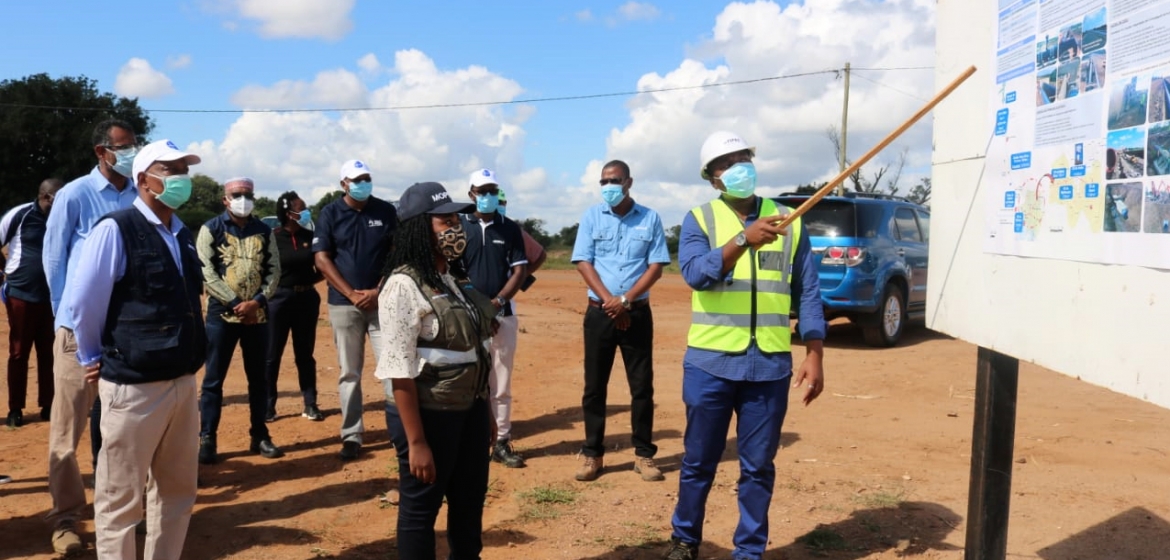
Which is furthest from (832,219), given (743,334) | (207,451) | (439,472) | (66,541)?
(66,541)

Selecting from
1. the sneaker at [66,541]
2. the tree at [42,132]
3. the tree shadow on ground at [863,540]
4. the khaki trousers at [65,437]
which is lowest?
the tree shadow on ground at [863,540]

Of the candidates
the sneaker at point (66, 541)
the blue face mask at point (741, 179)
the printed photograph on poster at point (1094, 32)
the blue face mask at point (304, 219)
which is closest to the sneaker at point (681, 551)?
the blue face mask at point (741, 179)

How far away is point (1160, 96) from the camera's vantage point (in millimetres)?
2406

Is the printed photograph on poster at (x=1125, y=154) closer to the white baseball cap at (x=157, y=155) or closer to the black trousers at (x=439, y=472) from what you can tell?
the black trousers at (x=439, y=472)

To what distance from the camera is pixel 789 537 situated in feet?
15.6

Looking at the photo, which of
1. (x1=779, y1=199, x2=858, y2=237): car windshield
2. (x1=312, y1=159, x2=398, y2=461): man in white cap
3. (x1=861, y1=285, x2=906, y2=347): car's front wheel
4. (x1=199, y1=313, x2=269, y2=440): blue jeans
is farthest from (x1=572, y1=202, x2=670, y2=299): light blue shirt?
(x1=861, y1=285, x2=906, y2=347): car's front wheel

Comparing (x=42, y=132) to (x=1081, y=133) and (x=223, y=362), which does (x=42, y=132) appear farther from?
(x=1081, y=133)

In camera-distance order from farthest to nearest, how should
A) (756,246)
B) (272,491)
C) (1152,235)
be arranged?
(272,491) → (756,246) → (1152,235)

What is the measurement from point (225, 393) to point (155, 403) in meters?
5.64

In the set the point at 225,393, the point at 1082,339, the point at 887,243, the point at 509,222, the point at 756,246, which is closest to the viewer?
the point at 1082,339

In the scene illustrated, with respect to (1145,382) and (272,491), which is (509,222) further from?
(1145,382)

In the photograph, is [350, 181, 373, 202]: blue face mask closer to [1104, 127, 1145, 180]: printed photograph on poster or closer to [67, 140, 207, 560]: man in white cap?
[67, 140, 207, 560]: man in white cap

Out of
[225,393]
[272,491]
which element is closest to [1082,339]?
[272,491]

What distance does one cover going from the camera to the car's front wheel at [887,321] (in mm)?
11336
